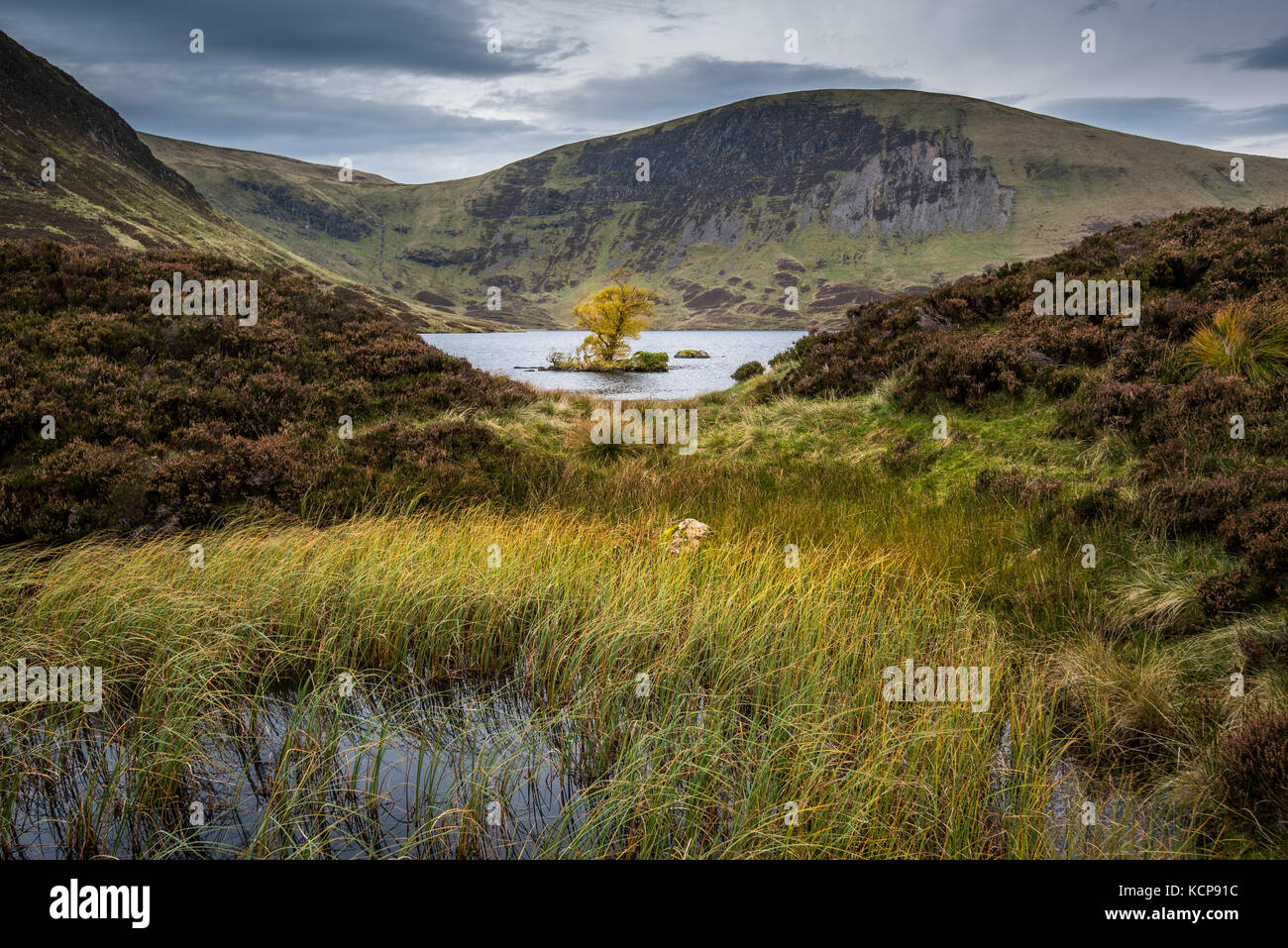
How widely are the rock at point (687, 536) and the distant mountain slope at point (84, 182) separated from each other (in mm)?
77970

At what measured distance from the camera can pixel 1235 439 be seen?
7297 millimetres

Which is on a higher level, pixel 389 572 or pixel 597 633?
pixel 389 572

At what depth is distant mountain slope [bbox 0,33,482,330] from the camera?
255 ft

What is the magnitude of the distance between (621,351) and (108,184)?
329 feet

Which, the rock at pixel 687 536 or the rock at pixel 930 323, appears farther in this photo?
the rock at pixel 930 323

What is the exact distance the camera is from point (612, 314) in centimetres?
5275

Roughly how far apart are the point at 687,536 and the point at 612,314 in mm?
47429

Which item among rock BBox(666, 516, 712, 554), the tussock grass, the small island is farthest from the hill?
the small island

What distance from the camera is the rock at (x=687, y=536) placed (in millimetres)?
7090

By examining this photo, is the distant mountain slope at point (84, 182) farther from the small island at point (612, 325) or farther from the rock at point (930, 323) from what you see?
the rock at point (930, 323)

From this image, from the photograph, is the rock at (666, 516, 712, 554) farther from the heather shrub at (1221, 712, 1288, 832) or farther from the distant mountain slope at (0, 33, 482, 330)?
the distant mountain slope at (0, 33, 482, 330)

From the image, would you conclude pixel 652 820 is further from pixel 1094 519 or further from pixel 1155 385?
pixel 1155 385

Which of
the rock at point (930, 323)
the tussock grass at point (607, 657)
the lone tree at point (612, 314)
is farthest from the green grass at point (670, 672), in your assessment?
the lone tree at point (612, 314)
